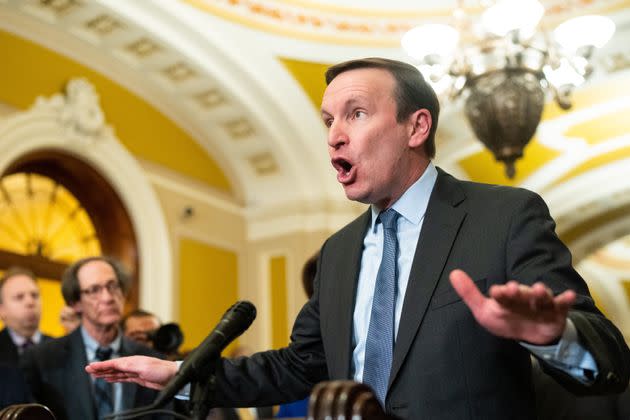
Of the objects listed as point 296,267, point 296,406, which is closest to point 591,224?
point 296,267

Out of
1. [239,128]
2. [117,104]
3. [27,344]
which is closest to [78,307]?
[27,344]

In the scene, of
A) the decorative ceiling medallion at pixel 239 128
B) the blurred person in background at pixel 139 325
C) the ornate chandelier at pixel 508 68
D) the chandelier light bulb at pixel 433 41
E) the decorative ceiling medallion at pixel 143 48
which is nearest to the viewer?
the blurred person in background at pixel 139 325

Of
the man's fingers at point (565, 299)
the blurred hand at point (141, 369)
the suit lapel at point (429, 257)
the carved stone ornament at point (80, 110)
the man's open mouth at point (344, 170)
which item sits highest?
the carved stone ornament at point (80, 110)

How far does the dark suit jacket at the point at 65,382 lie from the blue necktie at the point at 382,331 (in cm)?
156

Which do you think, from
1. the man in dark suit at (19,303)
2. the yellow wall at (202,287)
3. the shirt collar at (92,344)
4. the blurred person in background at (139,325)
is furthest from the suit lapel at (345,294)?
the yellow wall at (202,287)

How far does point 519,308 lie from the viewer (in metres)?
1.10

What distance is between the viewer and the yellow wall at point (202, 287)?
23.9 feet

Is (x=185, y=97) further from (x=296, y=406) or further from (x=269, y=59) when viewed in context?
(x=296, y=406)

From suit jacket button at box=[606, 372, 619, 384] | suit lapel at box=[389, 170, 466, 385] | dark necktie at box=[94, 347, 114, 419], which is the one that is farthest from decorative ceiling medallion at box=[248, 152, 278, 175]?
suit jacket button at box=[606, 372, 619, 384]

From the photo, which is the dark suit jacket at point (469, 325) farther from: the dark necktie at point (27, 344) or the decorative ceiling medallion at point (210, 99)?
the decorative ceiling medallion at point (210, 99)

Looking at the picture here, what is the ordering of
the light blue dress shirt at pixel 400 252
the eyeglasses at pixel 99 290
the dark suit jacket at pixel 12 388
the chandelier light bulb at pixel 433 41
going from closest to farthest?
the light blue dress shirt at pixel 400 252, the dark suit jacket at pixel 12 388, the eyeglasses at pixel 99 290, the chandelier light bulb at pixel 433 41

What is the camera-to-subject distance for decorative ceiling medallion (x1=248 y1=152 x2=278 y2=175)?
806cm

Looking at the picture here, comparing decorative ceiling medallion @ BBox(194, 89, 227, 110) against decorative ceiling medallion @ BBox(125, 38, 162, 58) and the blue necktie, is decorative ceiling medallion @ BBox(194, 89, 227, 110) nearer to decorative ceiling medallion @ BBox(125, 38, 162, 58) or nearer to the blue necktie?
decorative ceiling medallion @ BBox(125, 38, 162, 58)

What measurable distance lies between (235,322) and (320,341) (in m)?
0.45
